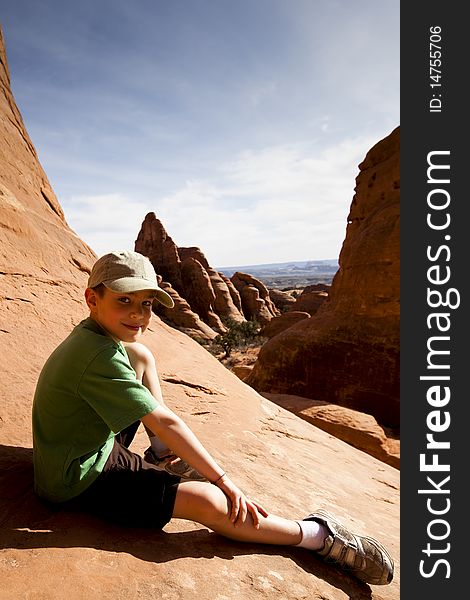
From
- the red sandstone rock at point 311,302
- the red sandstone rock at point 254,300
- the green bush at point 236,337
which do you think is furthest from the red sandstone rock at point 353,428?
the red sandstone rock at point 254,300

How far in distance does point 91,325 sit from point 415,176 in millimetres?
4050

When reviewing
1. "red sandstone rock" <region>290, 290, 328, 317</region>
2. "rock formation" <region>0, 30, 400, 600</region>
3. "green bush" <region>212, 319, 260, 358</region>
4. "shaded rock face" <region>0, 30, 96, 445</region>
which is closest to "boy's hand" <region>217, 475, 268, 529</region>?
"rock formation" <region>0, 30, 400, 600</region>

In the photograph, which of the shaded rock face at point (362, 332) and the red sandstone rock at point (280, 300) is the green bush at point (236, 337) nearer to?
the shaded rock face at point (362, 332)

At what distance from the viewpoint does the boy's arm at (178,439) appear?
166 cm

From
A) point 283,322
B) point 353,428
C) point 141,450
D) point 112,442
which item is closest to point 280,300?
point 283,322

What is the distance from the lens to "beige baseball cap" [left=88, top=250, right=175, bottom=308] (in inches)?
67.6

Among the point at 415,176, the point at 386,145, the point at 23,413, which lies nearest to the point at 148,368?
the point at 23,413

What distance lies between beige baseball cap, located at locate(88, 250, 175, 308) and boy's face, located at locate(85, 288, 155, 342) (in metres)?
0.06

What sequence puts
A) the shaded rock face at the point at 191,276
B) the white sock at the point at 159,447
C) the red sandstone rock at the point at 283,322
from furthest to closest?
the shaded rock face at the point at 191,276 → the red sandstone rock at the point at 283,322 → the white sock at the point at 159,447

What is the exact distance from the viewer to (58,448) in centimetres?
167

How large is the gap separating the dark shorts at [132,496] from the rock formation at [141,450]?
0.22ft

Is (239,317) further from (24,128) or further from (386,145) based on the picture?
(24,128)

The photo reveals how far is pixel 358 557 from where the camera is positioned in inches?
74.3

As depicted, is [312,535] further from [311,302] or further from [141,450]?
[311,302]
